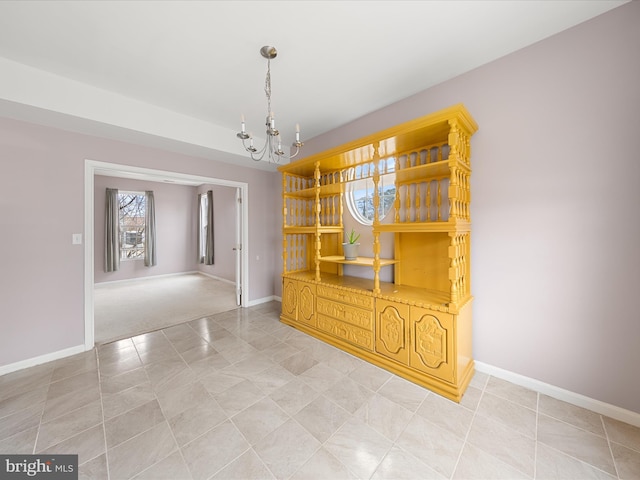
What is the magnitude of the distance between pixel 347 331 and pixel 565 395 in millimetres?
1834

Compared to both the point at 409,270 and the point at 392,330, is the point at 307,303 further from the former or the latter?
the point at 409,270

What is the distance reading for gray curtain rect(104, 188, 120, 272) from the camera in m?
6.11

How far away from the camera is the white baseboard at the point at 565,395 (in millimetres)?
1712

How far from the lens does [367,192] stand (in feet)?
11.0

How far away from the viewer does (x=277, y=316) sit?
3.87m

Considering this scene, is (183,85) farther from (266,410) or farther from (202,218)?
(202,218)

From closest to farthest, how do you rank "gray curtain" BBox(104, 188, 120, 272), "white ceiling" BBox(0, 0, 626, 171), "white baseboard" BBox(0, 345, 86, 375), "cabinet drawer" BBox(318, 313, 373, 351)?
1. "white ceiling" BBox(0, 0, 626, 171)
2. "white baseboard" BBox(0, 345, 86, 375)
3. "cabinet drawer" BBox(318, 313, 373, 351)
4. "gray curtain" BBox(104, 188, 120, 272)

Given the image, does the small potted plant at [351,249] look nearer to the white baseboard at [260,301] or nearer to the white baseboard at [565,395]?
the white baseboard at [565,395]

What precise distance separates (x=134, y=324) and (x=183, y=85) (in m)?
3.30

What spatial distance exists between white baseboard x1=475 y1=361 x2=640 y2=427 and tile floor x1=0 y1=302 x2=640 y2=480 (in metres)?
0.06

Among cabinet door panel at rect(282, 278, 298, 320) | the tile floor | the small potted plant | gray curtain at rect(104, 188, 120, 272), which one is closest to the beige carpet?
gray curtain at rect(104, 188, 120, 272)

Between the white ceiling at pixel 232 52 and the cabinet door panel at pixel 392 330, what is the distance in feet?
7.45

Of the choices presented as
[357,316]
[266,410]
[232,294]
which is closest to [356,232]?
[357,316]

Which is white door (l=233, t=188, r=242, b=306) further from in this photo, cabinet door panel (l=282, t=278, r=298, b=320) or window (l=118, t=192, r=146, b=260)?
window (l=118, t=192, r=146, b=260)
